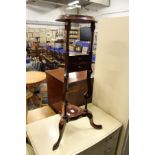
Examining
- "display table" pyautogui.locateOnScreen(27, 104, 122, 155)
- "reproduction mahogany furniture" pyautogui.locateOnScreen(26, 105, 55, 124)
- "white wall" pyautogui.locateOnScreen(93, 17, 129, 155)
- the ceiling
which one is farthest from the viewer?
the ceiling

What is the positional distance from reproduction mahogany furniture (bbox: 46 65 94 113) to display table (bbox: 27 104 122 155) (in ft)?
1.35

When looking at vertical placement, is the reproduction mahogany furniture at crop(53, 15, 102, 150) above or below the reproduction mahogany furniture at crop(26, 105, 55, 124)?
above

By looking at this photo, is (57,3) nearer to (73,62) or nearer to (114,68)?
(114,68)

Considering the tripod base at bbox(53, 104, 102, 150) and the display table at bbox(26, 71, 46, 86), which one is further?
the display table at bbox(26, 71, 46, 86)

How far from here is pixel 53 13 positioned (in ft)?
24.3

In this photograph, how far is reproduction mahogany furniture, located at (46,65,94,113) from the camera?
5.75ft

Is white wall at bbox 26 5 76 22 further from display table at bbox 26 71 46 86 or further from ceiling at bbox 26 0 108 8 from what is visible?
display table at bbox 26 71 46 86

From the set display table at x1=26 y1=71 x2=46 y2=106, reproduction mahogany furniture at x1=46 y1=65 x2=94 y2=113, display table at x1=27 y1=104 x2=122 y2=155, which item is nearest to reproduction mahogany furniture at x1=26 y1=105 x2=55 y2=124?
reproduction mahogany furniture at x1=46 y1=65 x2=94 y2=113

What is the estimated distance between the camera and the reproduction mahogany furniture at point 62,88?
5.75 ft

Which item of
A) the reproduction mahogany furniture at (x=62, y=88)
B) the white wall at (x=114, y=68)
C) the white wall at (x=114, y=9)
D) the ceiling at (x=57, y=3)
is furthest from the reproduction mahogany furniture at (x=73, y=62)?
the ceiling at (x=57, y=3)

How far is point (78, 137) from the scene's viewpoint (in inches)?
44.7

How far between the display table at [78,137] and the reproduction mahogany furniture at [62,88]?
0.41 meters
